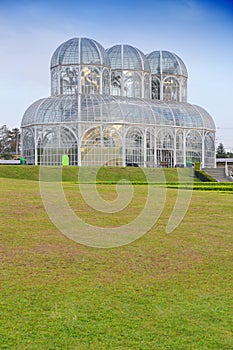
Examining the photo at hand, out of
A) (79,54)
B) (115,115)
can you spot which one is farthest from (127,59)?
(115,115)

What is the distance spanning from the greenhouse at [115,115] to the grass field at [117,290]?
33554mm

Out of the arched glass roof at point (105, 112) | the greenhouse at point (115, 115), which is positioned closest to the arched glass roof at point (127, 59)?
the greenhouse at point (115, 115)

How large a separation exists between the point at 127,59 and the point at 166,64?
19.0 feet

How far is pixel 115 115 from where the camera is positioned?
4547 cm

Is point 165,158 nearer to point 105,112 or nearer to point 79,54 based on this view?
point 105,112

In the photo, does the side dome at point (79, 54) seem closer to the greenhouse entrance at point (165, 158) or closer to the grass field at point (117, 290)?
the greenhouse entrance at point (165, 158)

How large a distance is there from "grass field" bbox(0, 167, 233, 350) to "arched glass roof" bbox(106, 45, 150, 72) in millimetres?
44468

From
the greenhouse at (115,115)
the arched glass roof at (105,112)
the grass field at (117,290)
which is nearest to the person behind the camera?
the grass field at (117,290)

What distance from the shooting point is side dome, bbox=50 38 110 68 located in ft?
163

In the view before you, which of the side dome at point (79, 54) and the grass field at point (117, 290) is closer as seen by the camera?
the grass field at point (117, 290)

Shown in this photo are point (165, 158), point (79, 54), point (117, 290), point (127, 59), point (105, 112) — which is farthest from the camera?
point (127, 59)

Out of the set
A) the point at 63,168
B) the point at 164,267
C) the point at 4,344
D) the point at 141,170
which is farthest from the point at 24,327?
→ the point at 141,170

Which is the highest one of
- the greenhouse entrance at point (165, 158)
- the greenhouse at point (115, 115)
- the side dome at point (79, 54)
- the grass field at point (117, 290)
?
the side dome at point (79, 54)

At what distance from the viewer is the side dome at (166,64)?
57.3m
